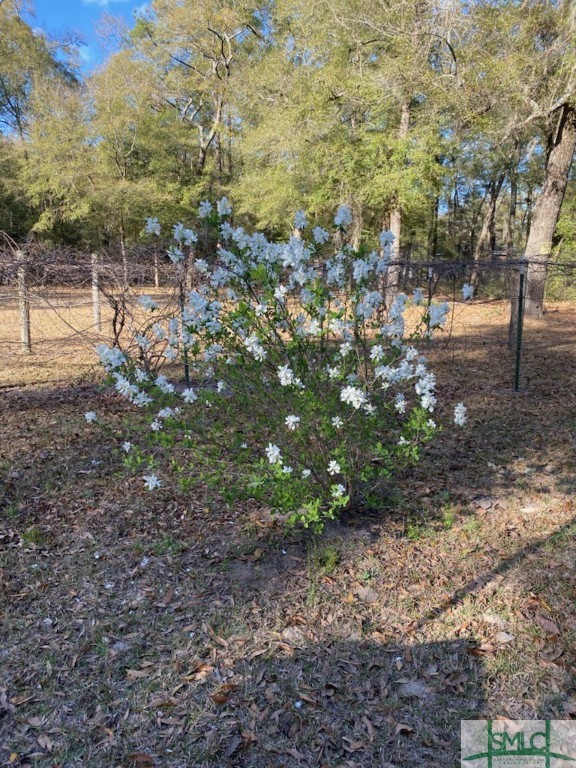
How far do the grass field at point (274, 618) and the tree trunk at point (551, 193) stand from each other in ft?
27.8

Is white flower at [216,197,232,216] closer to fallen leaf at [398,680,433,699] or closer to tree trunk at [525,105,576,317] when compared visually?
fallen leaf at [398,680,433,699]

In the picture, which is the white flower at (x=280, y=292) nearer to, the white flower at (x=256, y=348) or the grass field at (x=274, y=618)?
the white flower at (x=256, y=348)

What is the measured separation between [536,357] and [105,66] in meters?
19.4

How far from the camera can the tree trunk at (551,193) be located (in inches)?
423

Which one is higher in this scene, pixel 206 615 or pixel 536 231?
pixel 536 231

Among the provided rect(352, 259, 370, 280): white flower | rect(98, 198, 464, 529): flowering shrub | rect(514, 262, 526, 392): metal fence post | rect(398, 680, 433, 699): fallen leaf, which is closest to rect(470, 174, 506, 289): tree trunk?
rect(514, 262, 526, 392): metal fence post

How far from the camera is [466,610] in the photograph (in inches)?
99.7

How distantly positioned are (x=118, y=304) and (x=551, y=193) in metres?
9.81

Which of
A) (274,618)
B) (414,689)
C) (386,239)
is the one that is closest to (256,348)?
(386,239)

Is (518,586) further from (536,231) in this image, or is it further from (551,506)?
(536,231)

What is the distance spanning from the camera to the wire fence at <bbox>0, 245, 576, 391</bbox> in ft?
18.5

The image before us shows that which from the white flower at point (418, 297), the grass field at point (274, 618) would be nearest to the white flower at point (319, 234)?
the white flower at point (418, 297)

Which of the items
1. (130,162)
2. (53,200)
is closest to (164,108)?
(130,162)

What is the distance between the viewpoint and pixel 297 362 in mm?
2727
